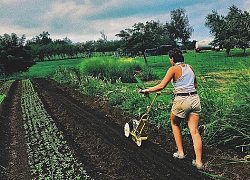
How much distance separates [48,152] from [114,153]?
3.96 feet

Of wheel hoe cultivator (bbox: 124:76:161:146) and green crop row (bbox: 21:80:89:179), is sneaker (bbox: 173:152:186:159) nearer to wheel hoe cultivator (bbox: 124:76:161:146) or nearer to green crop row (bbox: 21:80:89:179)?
wheel hoe cultivator (bbox: 124:76:161:146)

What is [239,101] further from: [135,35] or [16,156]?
[135,35]

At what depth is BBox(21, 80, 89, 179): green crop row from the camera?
4.87m

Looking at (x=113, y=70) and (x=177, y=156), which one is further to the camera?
(x=113, y=70)

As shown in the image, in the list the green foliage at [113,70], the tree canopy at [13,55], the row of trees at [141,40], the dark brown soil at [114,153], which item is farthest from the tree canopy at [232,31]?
the dark brown soil at [114,153]

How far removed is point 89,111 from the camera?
30.5 ft

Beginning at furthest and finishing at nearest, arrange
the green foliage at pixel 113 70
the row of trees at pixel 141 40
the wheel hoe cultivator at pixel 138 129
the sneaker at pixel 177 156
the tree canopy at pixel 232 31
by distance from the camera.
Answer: the tree canopy at pixel 232 31 → the row of trees at pixel 141 40 → the green foliage at pixel 113 70 → the wheel hoe cultivator at pixel 138 129 → the sneaker at pixel 177 156

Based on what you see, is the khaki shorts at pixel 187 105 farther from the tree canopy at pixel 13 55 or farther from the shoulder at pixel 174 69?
the tree canopy at pixel 13 55

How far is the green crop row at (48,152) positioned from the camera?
4.87 meters

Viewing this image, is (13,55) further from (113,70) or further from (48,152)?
(48,152)

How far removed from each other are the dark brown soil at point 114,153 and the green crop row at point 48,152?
0.40 ft

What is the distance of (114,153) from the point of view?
5.54m

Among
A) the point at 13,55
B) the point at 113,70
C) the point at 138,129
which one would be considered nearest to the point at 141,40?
the point at 113,70

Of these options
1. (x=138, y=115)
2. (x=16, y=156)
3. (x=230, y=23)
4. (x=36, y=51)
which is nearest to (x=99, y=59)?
(x=138, y=115)
